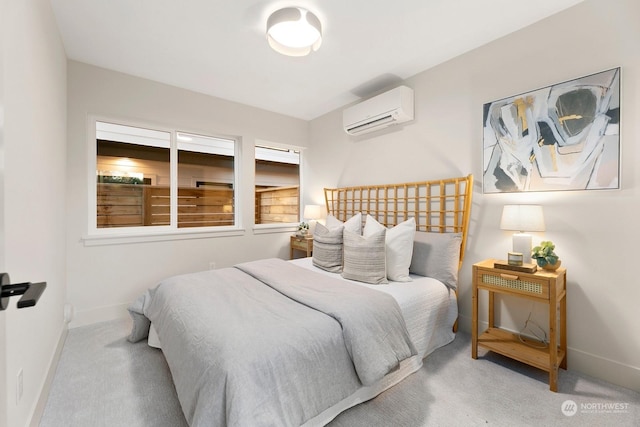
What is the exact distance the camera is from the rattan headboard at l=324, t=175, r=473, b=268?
257 centimetres

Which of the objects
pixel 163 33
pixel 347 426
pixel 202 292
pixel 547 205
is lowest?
pixel 347 426

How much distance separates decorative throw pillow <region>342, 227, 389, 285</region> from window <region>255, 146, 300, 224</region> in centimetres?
200

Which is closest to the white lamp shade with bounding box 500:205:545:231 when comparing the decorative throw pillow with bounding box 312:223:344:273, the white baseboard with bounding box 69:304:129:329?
the decorative throw pillow with bounding box 312:223:344:273

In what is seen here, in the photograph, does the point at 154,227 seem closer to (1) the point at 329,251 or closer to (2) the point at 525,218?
(1) the point at 329,251

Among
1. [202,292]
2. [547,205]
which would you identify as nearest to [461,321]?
[547,205]

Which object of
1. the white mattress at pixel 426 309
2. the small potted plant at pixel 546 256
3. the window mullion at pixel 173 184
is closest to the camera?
the small potted plant at pixel 546 256

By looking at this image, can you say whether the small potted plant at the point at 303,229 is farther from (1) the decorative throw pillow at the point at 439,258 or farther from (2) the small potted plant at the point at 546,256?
(2) the small potted plant at the point at 546,256

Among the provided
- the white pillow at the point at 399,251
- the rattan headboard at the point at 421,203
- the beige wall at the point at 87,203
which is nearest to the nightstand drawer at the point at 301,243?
the beige wall at the point at 87,203

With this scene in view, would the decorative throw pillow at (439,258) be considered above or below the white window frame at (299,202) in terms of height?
below

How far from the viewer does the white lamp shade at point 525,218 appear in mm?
1969

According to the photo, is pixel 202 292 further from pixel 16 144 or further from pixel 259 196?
pixel 259 196

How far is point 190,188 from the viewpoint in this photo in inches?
139

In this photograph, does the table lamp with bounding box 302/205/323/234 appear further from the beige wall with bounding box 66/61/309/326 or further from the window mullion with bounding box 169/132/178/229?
the window mullion with bounding box 169/132/178/229

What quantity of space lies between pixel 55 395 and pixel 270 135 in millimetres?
3315
